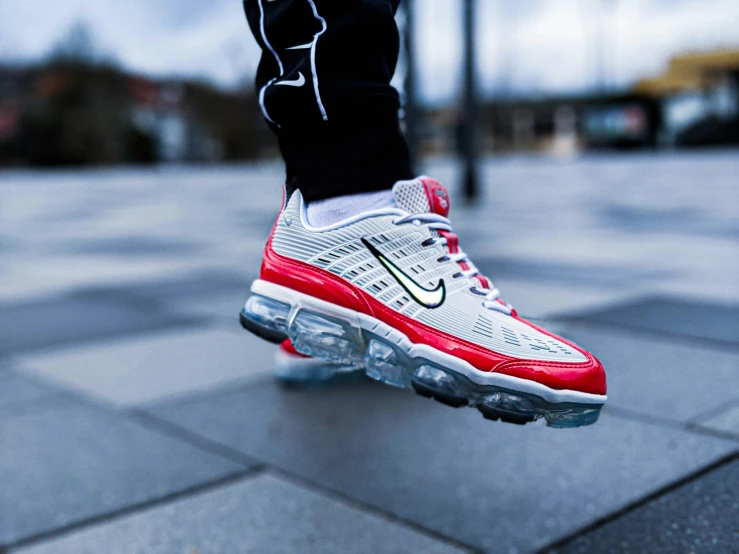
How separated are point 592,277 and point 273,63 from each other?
120 inches

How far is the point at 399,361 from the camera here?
1268 millimetres

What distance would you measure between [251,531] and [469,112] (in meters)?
7.75

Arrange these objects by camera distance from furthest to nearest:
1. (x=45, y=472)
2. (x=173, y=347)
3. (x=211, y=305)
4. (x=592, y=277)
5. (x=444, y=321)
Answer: (x=592, y=277) < (x=211, y=305) < (x=173, y=347) < (x=45, y=472) < (x=444, y=321)

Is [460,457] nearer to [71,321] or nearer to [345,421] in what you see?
[345,421]

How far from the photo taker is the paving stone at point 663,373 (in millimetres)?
2002

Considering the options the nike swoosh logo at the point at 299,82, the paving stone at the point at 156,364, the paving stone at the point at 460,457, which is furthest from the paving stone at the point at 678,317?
the nike swoosh logo at the point at 299,82

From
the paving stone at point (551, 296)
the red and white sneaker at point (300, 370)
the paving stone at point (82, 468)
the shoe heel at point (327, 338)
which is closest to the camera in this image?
the shoe heel at point (327, 338)

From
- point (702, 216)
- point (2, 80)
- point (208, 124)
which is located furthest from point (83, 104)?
point (702, 216)

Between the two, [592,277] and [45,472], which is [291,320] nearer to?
[45,472]

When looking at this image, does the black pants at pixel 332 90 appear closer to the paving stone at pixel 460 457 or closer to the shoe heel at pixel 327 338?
the shoe heel at pixel 327 338

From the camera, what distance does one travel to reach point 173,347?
297 centimetres
